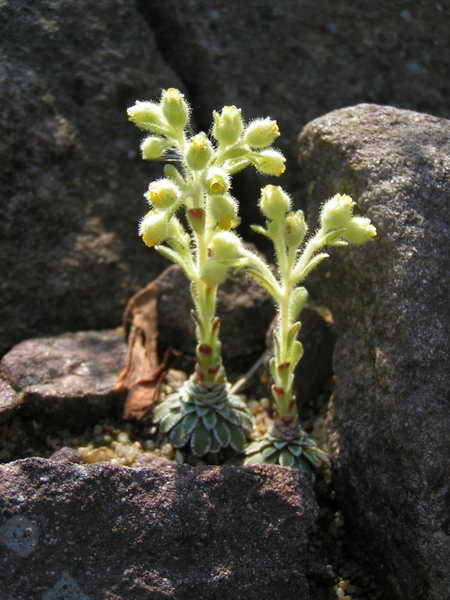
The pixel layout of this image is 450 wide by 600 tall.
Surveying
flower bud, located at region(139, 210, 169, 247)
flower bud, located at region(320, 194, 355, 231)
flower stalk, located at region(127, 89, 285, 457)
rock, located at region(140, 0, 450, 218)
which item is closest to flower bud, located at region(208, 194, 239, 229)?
flower stalk, located at region(127, 89, 285, 457)

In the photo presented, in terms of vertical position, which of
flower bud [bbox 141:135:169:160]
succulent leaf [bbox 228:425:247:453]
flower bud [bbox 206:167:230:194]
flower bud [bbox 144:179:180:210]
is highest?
flower bud [bbox 141:135:169:160]

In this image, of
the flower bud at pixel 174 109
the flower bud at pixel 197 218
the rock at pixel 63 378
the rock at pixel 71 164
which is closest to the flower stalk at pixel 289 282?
the flower bud at pixel 197 218

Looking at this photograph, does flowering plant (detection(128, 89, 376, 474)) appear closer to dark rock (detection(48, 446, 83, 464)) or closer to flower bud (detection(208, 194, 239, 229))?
flower bud (detection(208, 194, 239, 229))

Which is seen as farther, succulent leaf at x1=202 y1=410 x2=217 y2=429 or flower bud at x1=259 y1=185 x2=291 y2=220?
succulent leaf at x1=202 y1=410 x2=217 y2=429

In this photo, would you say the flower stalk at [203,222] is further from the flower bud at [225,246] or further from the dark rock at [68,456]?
the dark rock at [68,456]

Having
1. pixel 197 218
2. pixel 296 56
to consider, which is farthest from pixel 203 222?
pixel 296 56

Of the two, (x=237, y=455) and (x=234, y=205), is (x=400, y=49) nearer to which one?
(x=234, y=205)
